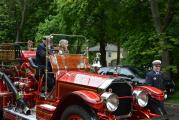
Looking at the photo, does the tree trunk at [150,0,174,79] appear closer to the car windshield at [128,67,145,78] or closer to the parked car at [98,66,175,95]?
the parked car at [98,66,175,95]

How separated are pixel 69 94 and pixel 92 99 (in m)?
0.64

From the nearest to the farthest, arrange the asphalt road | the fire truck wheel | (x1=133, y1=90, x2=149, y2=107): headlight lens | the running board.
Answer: the fire truck wheel, (x1=133, y1=90, x2=149, y2=107): headlight lens, the running board, the asphalt road

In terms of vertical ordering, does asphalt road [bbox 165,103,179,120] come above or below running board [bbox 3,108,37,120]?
below

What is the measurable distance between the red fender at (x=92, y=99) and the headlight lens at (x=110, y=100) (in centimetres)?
11

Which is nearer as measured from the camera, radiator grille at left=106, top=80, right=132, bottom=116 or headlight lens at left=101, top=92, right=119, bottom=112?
headlight lens at left=101, top=92, right=119, bottom=112

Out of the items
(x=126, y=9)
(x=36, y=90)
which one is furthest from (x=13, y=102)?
(x=126, y=9)

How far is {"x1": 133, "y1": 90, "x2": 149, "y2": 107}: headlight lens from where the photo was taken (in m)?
8.22

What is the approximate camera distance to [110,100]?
7.54 meters

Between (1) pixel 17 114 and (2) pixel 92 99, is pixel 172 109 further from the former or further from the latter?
(2) pixel 92 99

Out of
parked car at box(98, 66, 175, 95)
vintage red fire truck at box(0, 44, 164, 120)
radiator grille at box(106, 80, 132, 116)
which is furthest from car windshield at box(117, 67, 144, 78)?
radiator grille at box(106, 80, 132, 116)

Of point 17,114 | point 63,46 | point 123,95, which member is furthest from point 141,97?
point 17,114

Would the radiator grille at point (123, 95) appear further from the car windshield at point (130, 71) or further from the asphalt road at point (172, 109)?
the car windshield at point (130, 71)

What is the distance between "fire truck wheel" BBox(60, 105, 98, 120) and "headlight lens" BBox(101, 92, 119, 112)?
0.30 meters

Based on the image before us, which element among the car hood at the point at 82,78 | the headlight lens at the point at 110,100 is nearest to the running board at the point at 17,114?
the car hood at the point at 82,78
